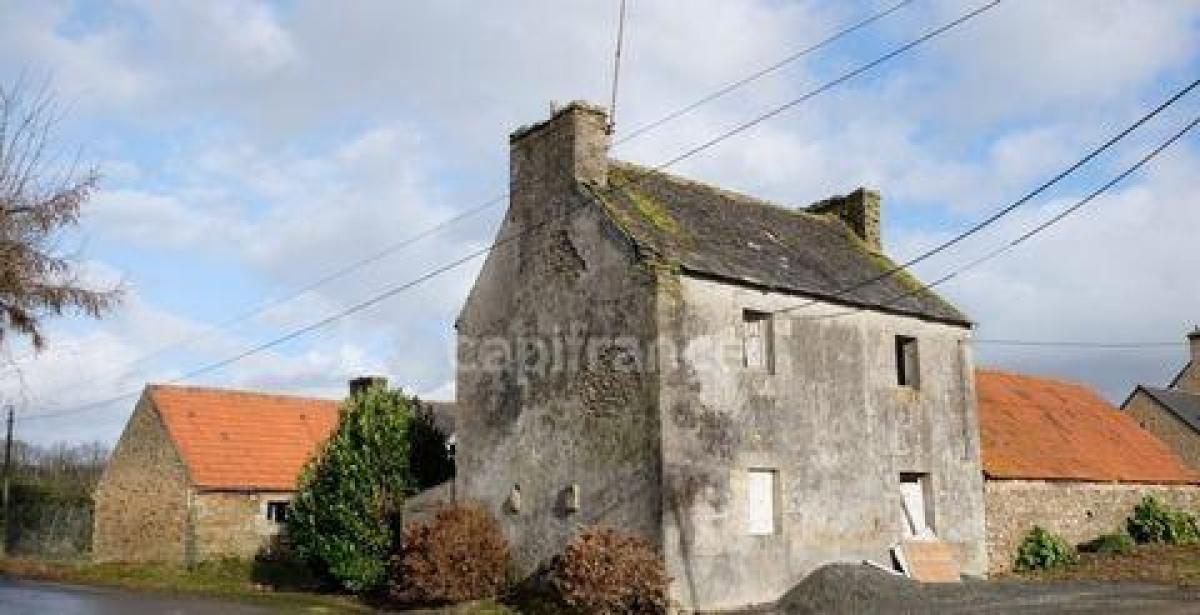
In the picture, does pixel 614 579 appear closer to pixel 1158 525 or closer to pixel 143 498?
pixel 1158 525

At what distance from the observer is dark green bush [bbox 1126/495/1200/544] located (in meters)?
29.8

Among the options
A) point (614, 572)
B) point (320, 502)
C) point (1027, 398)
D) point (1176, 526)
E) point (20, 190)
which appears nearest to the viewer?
point (20, 190)

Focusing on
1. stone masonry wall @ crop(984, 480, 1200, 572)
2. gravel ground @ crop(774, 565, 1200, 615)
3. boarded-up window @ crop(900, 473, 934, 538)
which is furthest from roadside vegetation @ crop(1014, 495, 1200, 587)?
boarded-up window @ crop(900, 473, 934, 538)

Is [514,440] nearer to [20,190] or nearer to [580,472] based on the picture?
[580,472]

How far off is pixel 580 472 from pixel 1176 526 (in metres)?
19.2

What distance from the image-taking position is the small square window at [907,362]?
23500mm

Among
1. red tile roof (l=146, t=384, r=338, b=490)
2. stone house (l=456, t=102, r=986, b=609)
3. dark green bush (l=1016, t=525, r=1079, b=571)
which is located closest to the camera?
stone house (l=456, t=102, r=986, b=609)

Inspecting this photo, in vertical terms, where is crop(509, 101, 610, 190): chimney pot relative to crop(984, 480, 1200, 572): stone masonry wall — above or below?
above

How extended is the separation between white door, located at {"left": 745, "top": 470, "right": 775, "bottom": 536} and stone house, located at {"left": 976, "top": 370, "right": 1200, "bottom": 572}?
7503mm

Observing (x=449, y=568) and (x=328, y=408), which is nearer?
(x=449, y=568)

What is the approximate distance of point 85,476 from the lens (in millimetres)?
64375

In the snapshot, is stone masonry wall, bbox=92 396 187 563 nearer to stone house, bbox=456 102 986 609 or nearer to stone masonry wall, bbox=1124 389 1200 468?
stone house, bbox=456 102 986 609

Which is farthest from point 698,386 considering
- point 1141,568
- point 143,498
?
point 143,498

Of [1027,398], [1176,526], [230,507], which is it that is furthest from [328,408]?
[1176,526]
